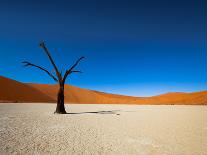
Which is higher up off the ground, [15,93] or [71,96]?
[71,96]

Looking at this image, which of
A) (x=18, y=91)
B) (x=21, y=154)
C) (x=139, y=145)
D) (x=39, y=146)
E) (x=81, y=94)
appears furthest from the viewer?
(x=81, y=94)

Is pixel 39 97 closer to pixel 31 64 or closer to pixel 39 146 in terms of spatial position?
pixel 31 64

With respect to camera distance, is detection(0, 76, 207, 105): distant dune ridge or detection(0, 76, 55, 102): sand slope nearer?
detection(0, 76, 55, 102): sand slope

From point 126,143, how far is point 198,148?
1.79 m

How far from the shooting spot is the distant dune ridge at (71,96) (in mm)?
40328

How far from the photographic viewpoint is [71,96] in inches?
2256

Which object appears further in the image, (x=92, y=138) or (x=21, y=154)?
(x=92, y=138)

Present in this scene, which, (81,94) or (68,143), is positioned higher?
(81,94)

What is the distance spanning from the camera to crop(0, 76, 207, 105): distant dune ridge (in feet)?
132

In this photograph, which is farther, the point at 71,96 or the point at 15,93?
the point at 71,96

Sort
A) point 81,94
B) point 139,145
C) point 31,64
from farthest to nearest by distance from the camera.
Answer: point 81,94 → point 31,64 → point 139,145

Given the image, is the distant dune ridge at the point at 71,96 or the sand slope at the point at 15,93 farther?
the distant dune ridge at the point at 71,96

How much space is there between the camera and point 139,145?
5422 mm

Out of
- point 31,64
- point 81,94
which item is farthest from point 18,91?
point 31,64
